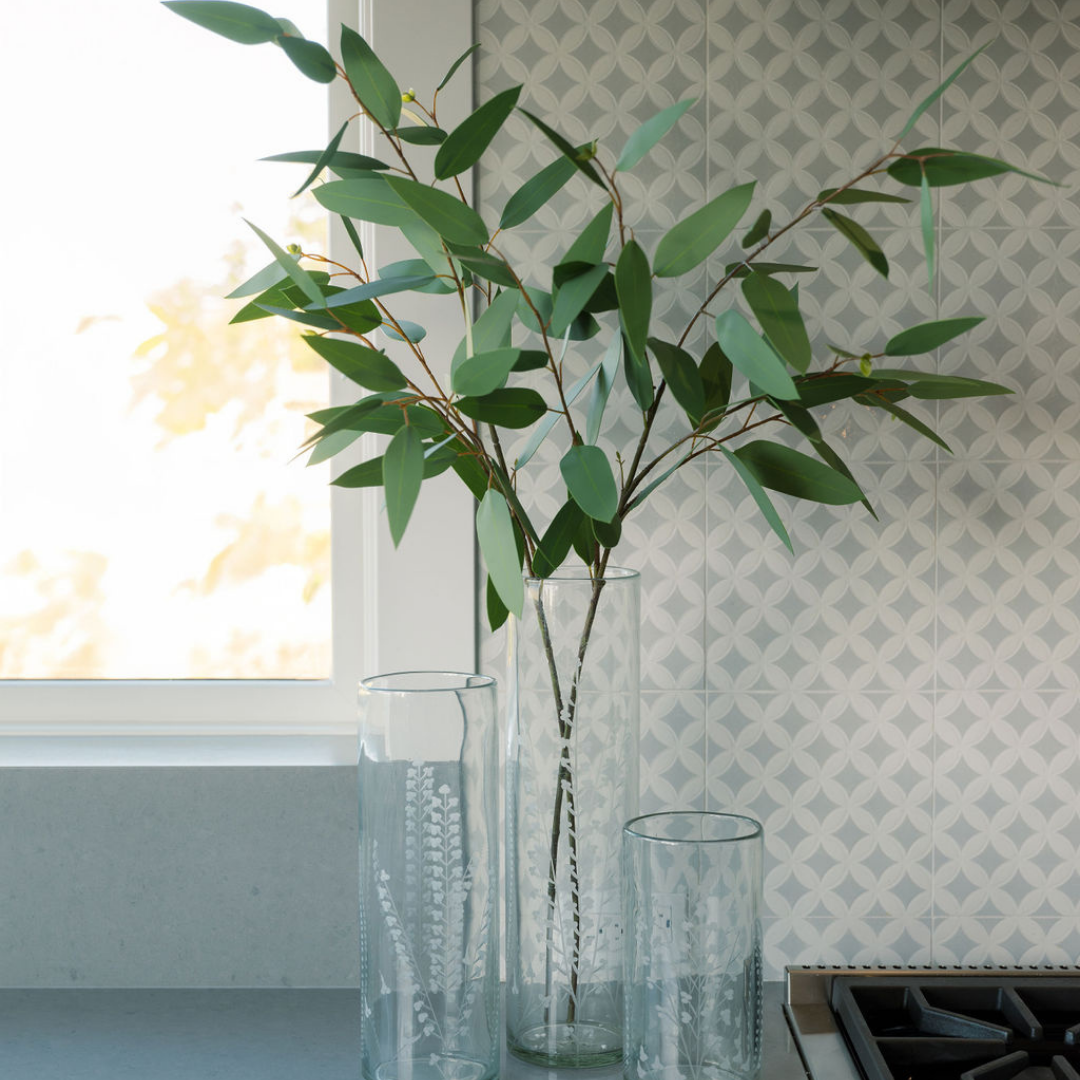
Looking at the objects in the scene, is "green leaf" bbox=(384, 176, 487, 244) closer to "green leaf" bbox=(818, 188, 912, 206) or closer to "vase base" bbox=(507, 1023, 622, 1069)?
"green leaf" bbox=(818, 188, 912, 206)

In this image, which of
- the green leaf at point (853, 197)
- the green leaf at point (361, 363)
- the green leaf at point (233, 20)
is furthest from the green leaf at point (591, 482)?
the green leaf at point (233, 20)

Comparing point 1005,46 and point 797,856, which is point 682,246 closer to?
point 1005,46

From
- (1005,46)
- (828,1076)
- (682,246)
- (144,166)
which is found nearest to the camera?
(682,246)

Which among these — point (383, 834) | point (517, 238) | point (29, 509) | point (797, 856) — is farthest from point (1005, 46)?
point (29, 509)

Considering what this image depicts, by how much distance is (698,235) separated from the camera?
2.72 ft

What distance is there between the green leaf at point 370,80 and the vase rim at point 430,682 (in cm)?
45

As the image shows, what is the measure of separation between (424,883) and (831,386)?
54cm

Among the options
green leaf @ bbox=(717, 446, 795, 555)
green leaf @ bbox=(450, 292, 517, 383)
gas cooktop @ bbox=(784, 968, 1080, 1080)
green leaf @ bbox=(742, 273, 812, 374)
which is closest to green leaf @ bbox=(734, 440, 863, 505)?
green leaf @ bbox=(717, 446, 795, 555)

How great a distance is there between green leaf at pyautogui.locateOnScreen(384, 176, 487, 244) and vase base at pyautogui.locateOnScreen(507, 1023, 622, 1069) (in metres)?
0.67

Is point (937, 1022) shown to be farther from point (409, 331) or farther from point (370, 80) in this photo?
point (370, 80)

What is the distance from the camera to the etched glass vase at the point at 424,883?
0.89 metres

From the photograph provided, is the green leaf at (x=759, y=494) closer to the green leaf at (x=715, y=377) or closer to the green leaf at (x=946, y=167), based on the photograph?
the green leaf at (x=715, y=377)

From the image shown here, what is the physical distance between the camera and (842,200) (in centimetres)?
91

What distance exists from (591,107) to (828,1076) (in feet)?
3.11
